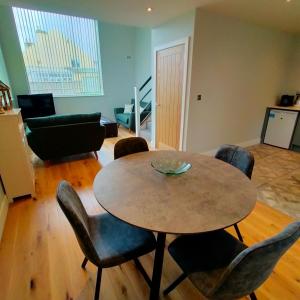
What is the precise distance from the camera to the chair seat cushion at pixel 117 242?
1.07 m

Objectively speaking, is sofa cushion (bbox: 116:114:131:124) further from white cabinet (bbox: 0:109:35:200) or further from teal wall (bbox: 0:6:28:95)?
white cabinet (bbox: 0:109:35:200)

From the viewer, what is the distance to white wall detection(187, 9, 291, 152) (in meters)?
3.01

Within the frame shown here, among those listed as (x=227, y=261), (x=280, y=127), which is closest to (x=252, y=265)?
(x=227, y=261)

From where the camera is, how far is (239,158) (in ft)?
5.61

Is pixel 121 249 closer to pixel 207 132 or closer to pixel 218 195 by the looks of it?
pixel 218 195

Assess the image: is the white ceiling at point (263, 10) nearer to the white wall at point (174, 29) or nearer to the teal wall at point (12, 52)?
the white wall at point (174, 29)

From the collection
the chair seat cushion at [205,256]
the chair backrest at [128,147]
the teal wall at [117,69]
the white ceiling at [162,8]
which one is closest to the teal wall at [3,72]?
the teal wall at [117,69]

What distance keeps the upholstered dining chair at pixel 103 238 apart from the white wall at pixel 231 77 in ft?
7.90

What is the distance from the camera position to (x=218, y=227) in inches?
34.0

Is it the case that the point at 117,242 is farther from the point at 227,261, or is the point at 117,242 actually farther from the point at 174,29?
the point at 174,29

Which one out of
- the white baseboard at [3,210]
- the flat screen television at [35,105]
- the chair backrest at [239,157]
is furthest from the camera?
the flat screen television at [35,105]

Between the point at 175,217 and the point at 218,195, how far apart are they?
13.3 inches

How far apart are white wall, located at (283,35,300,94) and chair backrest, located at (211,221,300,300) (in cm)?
486

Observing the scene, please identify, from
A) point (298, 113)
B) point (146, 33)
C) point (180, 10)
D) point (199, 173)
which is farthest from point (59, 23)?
point (298, 113)
